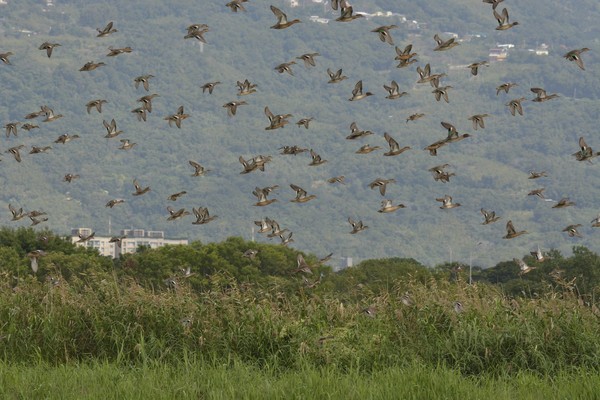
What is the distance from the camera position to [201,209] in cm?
2528

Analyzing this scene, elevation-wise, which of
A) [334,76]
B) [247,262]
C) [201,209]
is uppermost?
[334,76]

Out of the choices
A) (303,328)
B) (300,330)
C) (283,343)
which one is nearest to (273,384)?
(283,343)

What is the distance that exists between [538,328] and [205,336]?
4.72m

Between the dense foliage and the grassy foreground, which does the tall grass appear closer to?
the dense foliage

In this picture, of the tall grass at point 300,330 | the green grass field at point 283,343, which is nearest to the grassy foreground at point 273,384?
the green grass field at point 283,343

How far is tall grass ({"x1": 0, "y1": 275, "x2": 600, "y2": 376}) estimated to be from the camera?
1728cm

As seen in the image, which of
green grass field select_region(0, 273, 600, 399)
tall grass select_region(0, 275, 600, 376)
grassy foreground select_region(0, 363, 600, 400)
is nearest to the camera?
grassy foreground select_region(0, 363, 600, 400)

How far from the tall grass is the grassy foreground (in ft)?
1.78

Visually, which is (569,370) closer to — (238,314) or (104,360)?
(238,314)

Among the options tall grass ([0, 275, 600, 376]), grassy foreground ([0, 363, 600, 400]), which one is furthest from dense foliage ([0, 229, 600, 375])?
grassy foreground ([0, 363, 600, 400])

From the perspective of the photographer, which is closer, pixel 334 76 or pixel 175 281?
pixel 175 281

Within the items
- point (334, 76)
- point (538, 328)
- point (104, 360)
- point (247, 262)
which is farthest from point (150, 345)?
point (247, 262)

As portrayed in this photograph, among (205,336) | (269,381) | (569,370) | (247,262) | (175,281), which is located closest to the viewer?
(269,381)

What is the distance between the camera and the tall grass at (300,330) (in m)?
17.3
